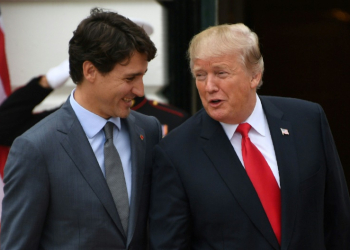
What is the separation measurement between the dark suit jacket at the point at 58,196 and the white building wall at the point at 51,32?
216 cm

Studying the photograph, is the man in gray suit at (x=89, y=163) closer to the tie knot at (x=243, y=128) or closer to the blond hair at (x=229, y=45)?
the blond hair at (x=229, y=45)

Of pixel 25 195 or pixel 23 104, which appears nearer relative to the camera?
pixel 25 195

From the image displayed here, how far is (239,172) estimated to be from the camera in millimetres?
2629

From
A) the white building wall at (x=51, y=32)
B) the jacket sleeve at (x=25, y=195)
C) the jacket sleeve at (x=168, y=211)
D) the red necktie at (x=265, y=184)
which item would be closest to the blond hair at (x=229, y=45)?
the red necktie at (x=265, y=184)

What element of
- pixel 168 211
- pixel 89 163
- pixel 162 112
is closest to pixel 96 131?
pixel 89 163

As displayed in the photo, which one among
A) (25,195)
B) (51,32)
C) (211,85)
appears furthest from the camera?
(51,32)

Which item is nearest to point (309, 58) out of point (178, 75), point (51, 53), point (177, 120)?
point (178, 75)

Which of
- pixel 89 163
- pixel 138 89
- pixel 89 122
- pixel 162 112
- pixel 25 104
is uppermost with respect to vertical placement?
pixel 138 89

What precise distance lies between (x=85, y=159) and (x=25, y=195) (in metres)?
0.27

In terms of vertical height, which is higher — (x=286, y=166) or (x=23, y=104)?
(x=286, y=166)

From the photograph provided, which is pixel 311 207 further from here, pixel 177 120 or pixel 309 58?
pixel 309 58

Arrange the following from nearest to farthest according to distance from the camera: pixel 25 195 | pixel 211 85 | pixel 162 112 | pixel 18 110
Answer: pixel 25 195
pixel 211 85
pixel 18 110
pixel 162 112

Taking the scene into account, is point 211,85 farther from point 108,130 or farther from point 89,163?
point 89,163

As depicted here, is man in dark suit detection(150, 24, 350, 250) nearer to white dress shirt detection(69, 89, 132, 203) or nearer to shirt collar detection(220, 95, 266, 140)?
shirt collar detection(220, 95, 266, 140)
